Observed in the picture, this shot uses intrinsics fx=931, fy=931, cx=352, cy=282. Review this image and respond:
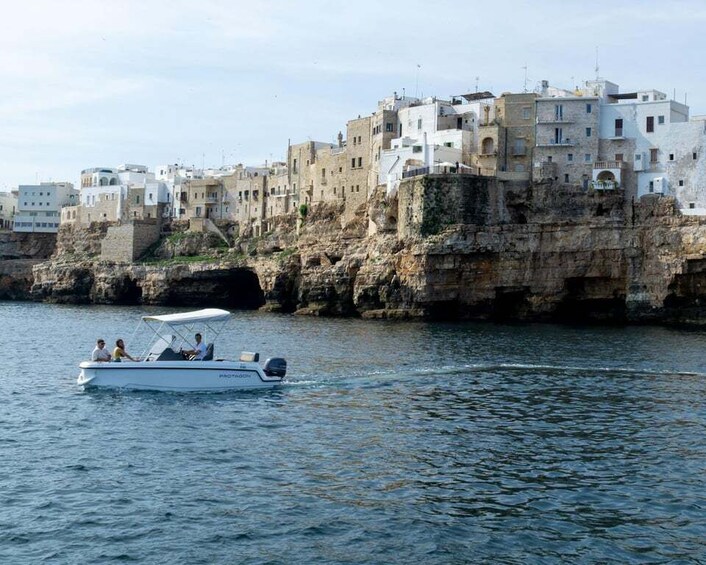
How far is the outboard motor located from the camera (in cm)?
3881

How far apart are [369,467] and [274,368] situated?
14.3 metres

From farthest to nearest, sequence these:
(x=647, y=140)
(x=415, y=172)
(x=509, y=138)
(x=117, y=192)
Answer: (x=117, y=192) → (x=509, y=138) → (x=415, y=172) → (x=647, y=140)

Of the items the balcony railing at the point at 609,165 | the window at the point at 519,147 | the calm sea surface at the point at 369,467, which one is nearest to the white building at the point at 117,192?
the window at the point at 519,147

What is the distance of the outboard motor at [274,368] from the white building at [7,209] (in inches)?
5142

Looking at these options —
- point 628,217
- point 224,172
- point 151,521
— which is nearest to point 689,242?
point 628,217

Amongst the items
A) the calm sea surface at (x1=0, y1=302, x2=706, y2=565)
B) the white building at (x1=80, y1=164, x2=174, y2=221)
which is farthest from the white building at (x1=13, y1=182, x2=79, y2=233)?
the calm sea surface at (x1=0, y1=302, x2=706, y2=565)

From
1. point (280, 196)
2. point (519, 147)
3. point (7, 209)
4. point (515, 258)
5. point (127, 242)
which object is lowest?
point (515, 258)

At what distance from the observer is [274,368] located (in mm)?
38906

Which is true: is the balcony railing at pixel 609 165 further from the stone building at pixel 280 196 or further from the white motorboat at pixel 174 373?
the white motorboat at pixel 174 373

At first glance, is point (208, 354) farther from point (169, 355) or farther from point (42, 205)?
point (42, 205)

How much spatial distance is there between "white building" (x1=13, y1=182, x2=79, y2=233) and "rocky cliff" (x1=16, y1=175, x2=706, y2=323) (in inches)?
2781

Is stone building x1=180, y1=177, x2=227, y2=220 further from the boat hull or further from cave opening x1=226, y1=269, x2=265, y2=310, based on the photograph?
the boat hull

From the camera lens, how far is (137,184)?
133 meters

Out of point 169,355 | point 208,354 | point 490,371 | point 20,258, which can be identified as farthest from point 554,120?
point 20,258
